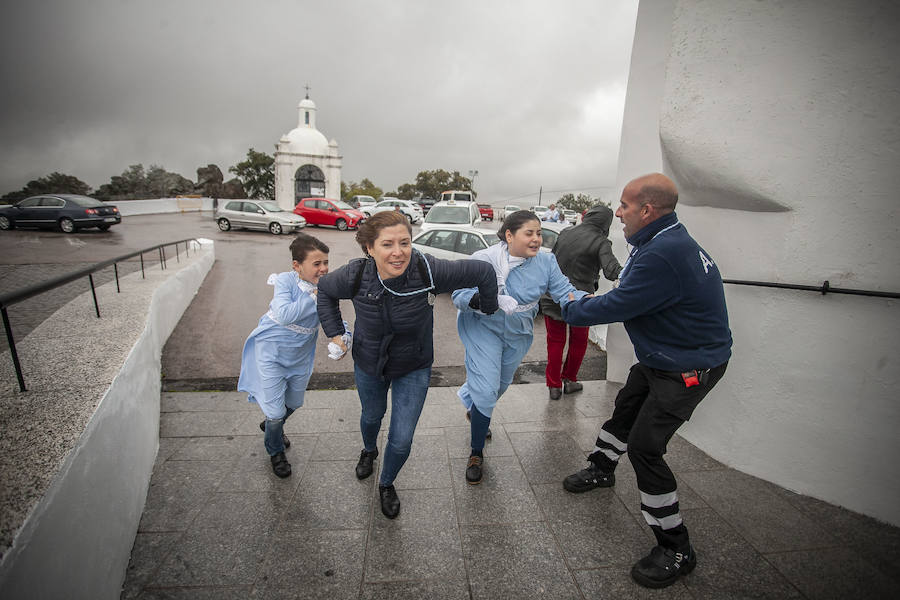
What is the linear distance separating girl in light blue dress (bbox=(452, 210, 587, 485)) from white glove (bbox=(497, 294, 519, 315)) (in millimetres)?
51

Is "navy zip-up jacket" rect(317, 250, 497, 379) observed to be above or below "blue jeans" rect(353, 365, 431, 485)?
above

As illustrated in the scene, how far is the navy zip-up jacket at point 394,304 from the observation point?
2.24 metres

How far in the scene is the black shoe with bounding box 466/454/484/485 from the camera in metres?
2.78

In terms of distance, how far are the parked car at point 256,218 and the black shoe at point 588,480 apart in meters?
17.2

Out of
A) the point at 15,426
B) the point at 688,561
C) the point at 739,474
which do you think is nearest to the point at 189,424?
the point at 15,426

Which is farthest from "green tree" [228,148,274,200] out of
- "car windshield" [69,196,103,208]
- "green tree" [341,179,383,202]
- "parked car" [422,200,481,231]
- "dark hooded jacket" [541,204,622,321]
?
"dark hooded jacket" [541,204,622,321]

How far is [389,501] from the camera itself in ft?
8.17

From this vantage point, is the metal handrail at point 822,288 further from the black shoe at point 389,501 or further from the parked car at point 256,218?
the parked car at point 256,218

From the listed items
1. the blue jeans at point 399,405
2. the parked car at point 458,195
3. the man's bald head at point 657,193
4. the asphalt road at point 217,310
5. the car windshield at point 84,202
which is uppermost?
the parked car at point 458,195

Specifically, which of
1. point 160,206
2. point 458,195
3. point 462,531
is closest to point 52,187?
point 160,206

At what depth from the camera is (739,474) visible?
9.66 ft

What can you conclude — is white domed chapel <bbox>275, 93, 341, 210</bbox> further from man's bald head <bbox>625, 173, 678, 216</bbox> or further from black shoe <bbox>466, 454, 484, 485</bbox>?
man's bald head <bbox>625, 173, 678, 216</bbox>

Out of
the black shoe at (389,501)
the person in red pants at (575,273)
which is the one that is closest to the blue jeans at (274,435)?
the black shoe at (389,501)

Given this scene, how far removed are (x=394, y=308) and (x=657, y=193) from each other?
5.09 ft
